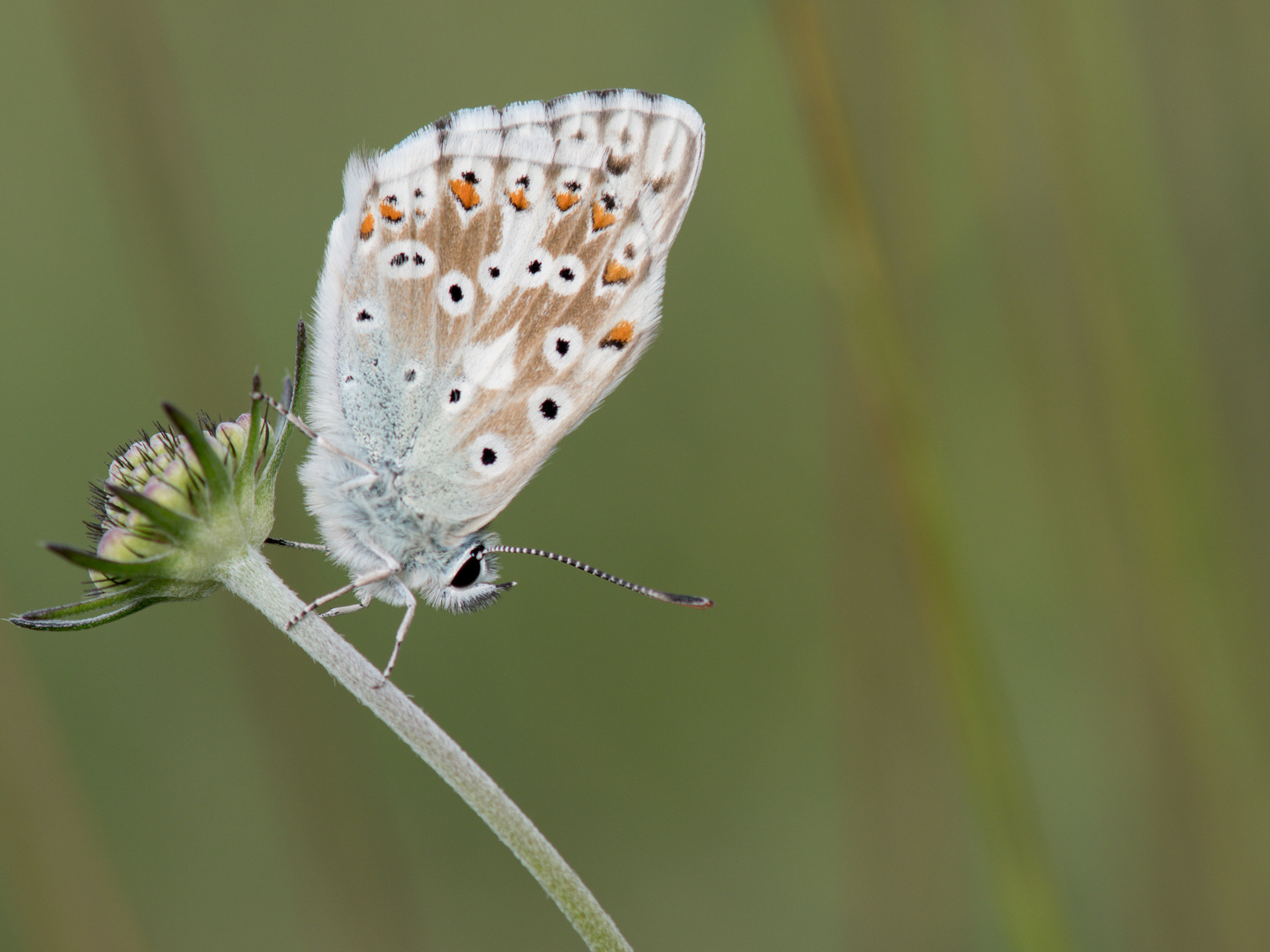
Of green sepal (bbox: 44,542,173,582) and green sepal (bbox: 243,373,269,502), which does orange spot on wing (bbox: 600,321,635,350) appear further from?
green sepal (bbox: 44,542,173,582)

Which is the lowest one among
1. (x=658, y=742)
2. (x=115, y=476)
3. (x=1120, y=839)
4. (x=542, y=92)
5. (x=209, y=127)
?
(x=1120, y=839)

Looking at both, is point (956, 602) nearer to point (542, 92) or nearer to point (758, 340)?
point (758, 340)

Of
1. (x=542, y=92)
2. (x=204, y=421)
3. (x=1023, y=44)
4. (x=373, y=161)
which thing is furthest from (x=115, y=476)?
(x=542, y=92)

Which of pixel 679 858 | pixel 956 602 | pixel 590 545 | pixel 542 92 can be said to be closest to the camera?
pixel 956 602

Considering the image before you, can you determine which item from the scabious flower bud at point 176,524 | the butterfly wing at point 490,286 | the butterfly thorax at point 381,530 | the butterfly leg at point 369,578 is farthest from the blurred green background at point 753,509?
the scabious flower bud at point 176,524

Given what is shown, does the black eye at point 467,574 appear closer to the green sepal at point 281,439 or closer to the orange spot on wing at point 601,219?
the green sepal at point 281,439

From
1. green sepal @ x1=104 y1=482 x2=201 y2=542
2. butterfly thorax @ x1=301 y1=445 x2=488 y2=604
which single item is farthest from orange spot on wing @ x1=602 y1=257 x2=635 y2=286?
green sepal @ x1=104 y1=482 x2=201 y2=542

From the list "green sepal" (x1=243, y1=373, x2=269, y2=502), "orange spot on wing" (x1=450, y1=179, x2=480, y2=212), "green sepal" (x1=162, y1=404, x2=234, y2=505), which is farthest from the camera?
"orange spot on wing" (x1=450, y1=179, x2=480, y2=212)
